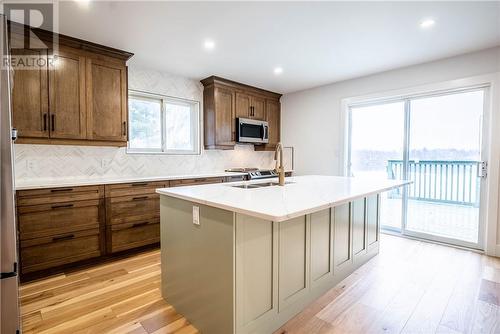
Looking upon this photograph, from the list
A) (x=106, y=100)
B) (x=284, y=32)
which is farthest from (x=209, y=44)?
(x=106, y=100)

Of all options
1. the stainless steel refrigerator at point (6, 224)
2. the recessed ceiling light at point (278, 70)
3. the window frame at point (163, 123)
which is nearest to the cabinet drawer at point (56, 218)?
the window frame at point (163, 123)

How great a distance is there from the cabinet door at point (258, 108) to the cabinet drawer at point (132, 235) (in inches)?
100

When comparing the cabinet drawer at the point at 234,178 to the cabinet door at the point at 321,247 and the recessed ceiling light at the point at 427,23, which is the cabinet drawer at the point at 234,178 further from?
the recessed ceiling light at the point at 427,23

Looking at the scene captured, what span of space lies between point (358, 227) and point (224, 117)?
8.51 feet

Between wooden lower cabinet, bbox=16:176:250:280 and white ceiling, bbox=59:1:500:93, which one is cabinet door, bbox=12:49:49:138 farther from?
wooden lower cabinet, bbox=16:176:250:280

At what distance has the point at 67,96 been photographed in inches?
105

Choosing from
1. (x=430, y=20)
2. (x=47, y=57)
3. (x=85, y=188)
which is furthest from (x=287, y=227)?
(x=47, y=57)

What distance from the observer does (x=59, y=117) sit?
2.62 m

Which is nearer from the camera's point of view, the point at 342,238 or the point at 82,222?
the point at 342,238

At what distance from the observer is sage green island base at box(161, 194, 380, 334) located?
1464 millimetres

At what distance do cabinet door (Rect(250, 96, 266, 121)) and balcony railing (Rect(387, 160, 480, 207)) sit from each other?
2.29 metres

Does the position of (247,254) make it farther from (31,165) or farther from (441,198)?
(441,198)

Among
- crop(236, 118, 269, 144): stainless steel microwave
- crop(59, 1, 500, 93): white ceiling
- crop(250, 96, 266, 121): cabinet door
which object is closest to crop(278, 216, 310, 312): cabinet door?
crop(59, 1, 500, 93): white ceiling

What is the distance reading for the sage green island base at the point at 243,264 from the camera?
1.46 meters
